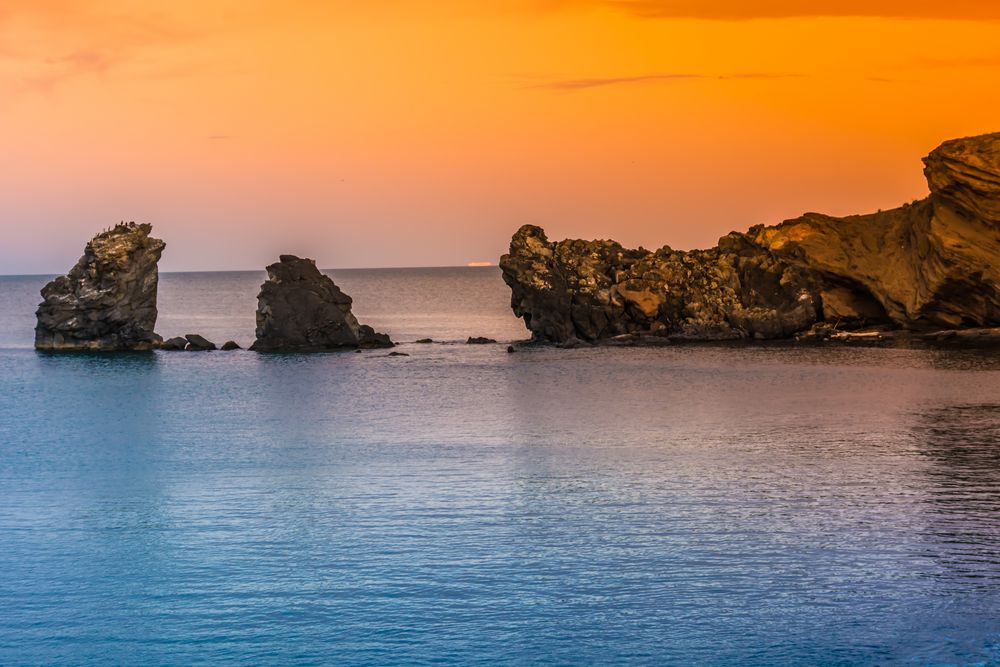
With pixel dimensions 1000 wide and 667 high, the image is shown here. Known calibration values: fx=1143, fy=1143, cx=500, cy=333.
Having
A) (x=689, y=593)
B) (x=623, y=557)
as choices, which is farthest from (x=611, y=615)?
(x=623, y=557)

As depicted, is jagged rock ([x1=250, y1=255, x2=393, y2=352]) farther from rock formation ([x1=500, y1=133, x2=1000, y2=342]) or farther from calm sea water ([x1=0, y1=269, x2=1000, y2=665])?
calm sea water ([x1=0, y1=269, x2=1000, y2=665])

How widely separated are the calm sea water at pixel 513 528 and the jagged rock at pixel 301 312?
95.3ft

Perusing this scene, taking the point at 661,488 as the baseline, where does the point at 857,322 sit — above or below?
above

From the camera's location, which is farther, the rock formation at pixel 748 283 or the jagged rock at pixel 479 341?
the jagged rock at pixel 479 341

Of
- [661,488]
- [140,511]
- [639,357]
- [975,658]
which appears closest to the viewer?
[975,658]

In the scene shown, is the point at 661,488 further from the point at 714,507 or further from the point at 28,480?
the point at 28,480

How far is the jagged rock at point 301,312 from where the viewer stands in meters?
92.5

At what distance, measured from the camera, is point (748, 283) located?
9769 cm

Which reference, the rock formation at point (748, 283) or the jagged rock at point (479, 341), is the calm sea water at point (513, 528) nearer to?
the rock formation at point (748, 283)

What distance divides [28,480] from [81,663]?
2083cm

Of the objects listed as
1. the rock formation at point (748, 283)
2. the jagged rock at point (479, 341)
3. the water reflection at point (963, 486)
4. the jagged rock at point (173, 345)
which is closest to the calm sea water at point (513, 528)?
the water reflection at point (963, 486)

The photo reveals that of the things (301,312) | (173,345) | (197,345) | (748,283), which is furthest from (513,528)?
(197,345)

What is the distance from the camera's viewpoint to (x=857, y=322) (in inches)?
3632

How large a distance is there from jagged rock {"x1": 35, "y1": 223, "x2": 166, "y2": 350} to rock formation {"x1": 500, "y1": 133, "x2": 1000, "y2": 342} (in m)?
29.9
